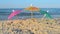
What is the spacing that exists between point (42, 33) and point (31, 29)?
0.77m

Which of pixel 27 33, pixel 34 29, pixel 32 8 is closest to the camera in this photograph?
pixel 27 33

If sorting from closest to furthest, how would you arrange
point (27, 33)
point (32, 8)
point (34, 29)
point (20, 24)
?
point (27, 33)
point (34, 29)
point (20, 24)
point (32, 8)

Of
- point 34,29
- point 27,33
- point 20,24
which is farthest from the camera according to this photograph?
point 20,24

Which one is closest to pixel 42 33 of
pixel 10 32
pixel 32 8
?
pixel 10 32

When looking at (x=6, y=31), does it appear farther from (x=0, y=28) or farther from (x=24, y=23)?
(x=24, y=23)

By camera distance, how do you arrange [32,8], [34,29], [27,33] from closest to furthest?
[27,33]
[34,29]
[32,8]

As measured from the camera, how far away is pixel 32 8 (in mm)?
16016

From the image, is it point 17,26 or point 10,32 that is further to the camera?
point 17,26

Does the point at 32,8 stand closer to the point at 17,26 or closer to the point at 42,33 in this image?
the point at 17,26

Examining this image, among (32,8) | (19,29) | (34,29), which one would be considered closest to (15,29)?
(19,29)

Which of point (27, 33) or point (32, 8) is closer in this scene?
point (27, 33)

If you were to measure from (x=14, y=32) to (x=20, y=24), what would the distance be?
1.89m

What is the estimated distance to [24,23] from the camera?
44.0ft

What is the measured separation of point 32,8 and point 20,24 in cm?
311
